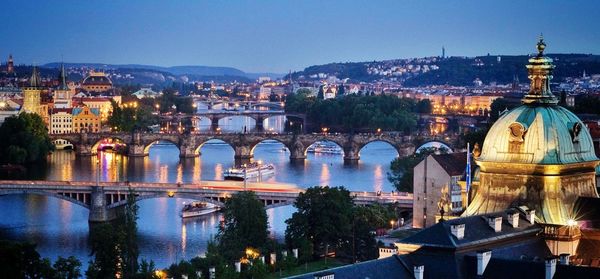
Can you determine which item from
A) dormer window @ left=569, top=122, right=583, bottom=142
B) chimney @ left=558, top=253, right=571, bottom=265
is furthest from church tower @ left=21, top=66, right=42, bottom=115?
chimney @ left=558, top=253, right=571, bottom=265

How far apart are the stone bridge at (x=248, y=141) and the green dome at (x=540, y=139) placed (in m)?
54.0

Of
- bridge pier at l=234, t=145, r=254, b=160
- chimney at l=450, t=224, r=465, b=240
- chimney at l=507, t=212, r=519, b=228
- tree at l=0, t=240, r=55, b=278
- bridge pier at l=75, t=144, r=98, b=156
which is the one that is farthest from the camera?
bridge pier at l=75, t=144, r=98, b=156

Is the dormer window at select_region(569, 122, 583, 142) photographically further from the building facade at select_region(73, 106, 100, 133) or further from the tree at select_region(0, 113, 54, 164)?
the building facade at select_region(73, 106, 100, 133)

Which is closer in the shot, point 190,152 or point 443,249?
point 443,249

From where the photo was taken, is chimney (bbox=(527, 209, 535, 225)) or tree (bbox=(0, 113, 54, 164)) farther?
tree (bbox=(0, 113, 54, 164))

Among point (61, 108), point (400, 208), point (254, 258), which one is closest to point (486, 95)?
point (61, 108)

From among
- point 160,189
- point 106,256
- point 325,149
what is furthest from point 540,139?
point 325,149

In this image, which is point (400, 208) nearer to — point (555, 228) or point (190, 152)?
point (555, 228)

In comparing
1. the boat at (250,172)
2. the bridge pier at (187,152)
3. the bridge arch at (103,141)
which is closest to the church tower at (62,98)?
the bridge arch at (103,141)

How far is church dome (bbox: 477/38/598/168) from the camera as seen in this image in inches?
946

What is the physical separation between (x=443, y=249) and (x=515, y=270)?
3.70 feet

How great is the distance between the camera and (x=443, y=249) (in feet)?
66.7

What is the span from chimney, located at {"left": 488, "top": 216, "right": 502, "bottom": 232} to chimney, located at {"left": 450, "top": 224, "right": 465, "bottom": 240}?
1094 millimetres

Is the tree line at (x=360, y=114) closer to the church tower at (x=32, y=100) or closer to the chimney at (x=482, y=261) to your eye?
the church tower at (x=32, y=100)
